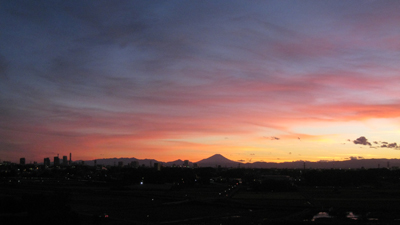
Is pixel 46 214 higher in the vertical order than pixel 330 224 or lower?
higher

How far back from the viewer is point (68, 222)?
3366 cm

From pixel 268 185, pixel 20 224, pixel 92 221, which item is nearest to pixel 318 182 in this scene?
pixel 268 185

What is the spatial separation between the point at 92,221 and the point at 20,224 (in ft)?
24.8

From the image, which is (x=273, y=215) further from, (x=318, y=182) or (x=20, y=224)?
(x=318, y=182)

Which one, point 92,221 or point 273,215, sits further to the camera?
point 273,215

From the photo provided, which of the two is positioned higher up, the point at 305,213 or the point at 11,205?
the point at 11,205

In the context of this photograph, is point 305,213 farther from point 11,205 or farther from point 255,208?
point 11,205

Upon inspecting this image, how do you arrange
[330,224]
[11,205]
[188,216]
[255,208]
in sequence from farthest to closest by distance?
[255,208] → [188,216] → [11,205] → [330,224]

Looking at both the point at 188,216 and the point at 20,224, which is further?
the point at 188,216

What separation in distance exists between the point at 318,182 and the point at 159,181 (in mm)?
50902

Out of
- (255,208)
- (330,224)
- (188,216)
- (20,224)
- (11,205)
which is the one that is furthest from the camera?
(255,208)

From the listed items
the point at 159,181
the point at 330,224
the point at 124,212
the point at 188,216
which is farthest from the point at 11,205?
the point at 159,181

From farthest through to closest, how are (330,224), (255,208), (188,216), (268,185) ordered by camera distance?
(268,185), (255,208), (188,216), (330,224)

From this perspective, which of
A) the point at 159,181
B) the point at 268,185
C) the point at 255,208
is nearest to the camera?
the point at 255,208
